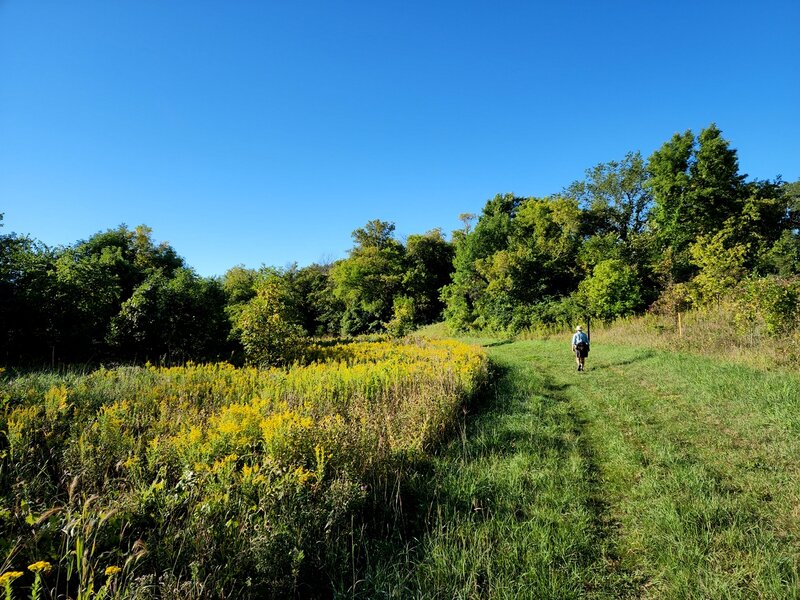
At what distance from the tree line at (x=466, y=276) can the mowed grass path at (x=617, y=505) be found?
624 cm

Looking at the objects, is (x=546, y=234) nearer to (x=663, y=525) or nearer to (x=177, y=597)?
(x=663, y=525)

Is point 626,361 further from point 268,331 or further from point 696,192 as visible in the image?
point 696,192

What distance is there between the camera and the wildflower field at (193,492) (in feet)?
6.51

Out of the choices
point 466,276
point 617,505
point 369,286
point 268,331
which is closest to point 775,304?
point 617,505

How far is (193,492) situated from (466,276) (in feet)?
100

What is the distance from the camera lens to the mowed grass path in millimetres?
2441

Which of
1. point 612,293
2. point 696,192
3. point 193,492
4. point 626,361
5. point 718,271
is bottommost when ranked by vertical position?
point 626,361

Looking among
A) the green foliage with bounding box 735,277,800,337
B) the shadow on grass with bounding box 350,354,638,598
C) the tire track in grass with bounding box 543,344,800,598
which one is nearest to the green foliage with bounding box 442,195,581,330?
the green foliage with bounding box 735,277,800,337

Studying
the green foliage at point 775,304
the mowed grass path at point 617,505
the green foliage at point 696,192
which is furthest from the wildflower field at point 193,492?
the green foliage at point 696,192

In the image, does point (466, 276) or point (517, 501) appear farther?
point (466, 276)

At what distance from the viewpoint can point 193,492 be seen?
255cm

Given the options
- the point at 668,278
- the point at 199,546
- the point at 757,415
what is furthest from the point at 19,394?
the point at 668,278

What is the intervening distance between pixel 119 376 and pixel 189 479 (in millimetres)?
5857

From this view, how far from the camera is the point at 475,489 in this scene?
359cm
